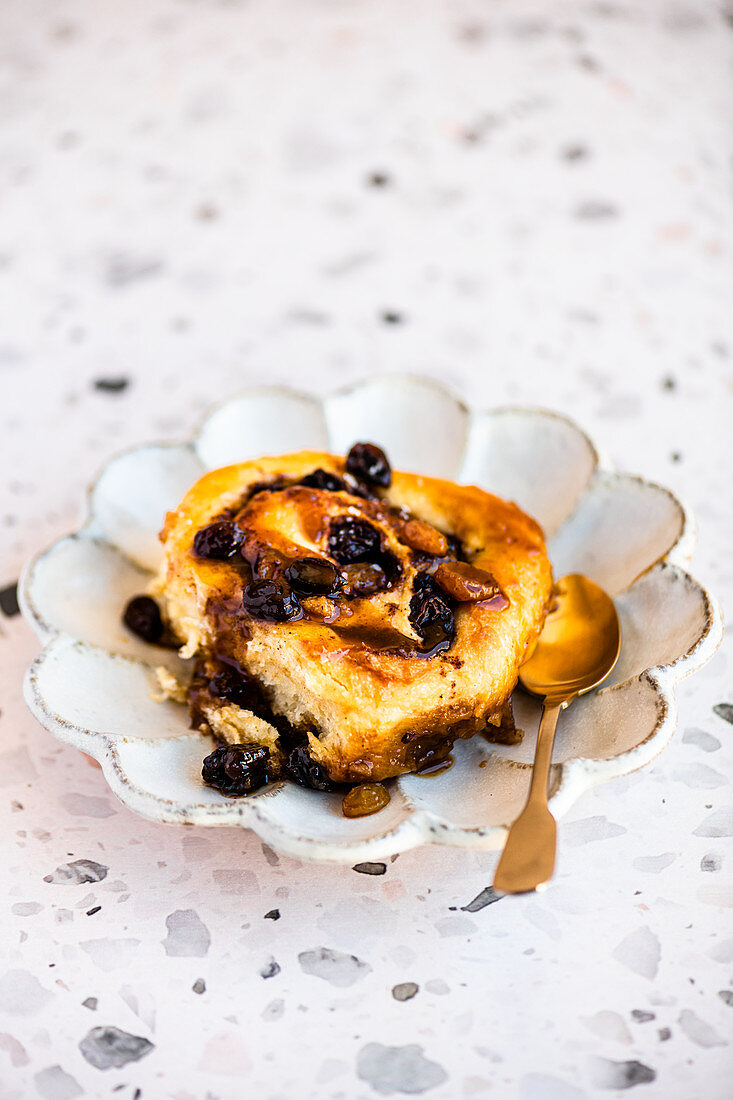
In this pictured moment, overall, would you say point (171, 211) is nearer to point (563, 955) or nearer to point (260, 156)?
point (260, 156)

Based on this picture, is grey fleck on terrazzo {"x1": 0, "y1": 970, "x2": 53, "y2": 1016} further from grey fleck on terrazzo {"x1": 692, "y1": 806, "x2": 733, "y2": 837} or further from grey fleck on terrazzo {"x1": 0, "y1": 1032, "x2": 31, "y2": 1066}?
grey fleck on terrazzo {"x1": 692, "y1": 806, "x2": 733, "y2": 837}

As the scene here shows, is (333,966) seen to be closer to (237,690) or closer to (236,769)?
(236,769)

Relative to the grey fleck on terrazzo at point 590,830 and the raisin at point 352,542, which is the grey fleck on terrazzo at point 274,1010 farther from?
the raisin at point 352,542

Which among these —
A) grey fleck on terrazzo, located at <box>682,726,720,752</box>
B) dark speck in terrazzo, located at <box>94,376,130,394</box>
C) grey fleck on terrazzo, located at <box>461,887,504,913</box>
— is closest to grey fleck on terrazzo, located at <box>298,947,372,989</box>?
grey fleck on terrazzo, located at <box>461,887,504,913</box>

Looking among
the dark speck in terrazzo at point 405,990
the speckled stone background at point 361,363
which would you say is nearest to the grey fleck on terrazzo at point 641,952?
the speckled stone background at point 361,363

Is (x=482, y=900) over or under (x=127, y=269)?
under

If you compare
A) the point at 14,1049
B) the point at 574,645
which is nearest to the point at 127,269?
the point at 574,645
